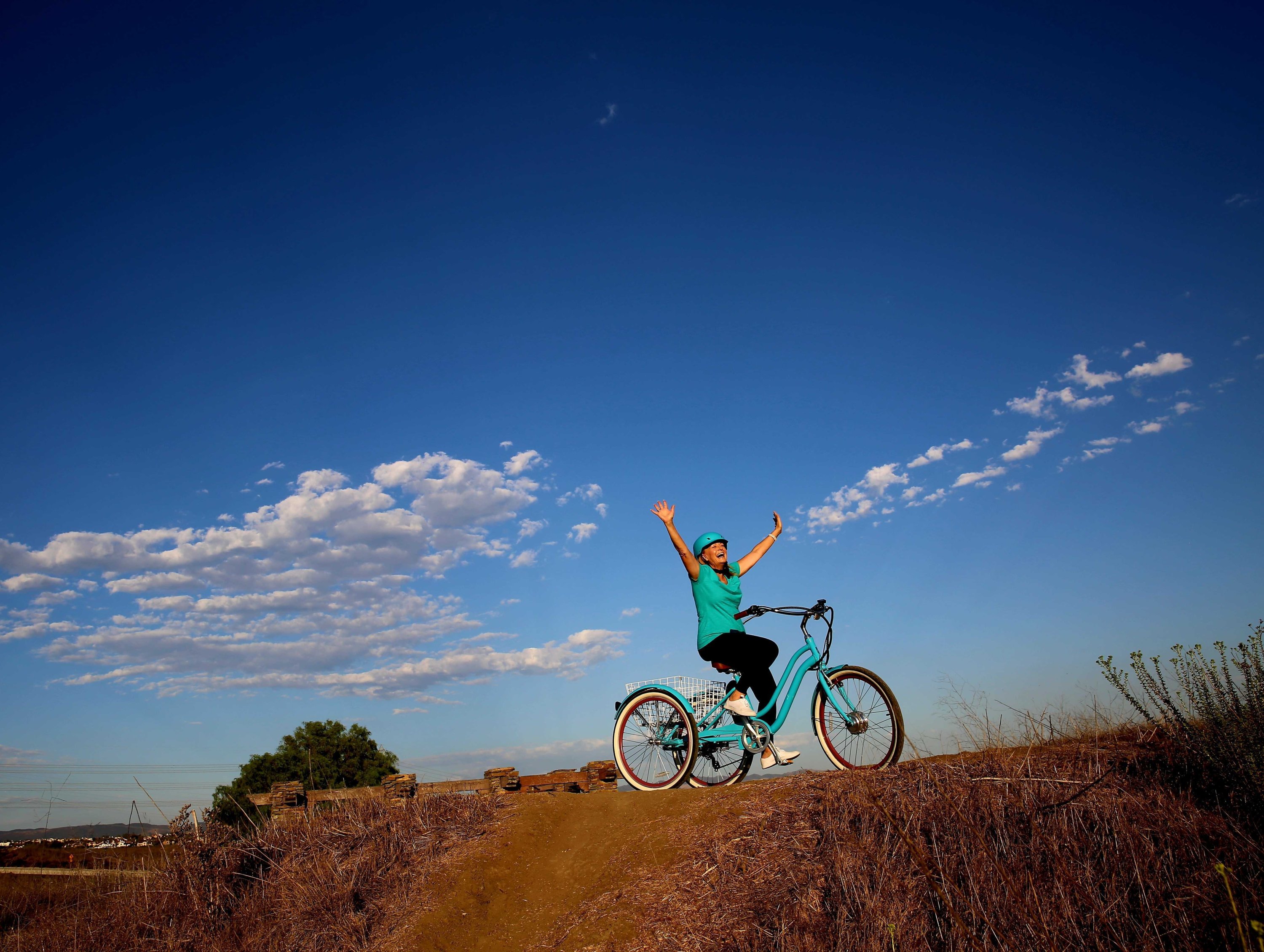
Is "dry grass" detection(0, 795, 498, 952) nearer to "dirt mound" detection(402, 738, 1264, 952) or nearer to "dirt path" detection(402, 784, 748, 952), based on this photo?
"dirt path" detection(402, 784, 748, 952)

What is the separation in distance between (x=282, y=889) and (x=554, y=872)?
3353 mm

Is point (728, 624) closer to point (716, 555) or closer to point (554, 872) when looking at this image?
point (716, 555)

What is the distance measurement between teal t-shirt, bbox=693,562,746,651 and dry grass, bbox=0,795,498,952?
344 cm

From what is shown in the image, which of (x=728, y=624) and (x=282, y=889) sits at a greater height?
(x=728, y=624)

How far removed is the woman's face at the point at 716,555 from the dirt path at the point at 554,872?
2.29 meters

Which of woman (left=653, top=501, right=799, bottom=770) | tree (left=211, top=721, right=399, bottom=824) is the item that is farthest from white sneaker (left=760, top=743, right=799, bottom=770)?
tree (left=211, top=721, right=399, bottom=824)

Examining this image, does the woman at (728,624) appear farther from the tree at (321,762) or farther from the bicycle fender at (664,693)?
the tree at (321,762)

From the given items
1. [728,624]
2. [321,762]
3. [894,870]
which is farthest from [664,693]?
[321,762]

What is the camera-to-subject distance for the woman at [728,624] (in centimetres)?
710

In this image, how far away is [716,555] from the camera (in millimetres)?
7703

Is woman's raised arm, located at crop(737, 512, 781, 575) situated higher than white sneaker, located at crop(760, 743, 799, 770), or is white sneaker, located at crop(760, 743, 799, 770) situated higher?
woman's raised arm, located at crop(737, 512, 781, 575)

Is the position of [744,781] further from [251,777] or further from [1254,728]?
[251,777]

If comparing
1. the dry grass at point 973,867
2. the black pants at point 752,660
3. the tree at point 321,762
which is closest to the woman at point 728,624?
the black pants at point 752,660

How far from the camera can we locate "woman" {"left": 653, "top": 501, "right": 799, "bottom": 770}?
7098mm
